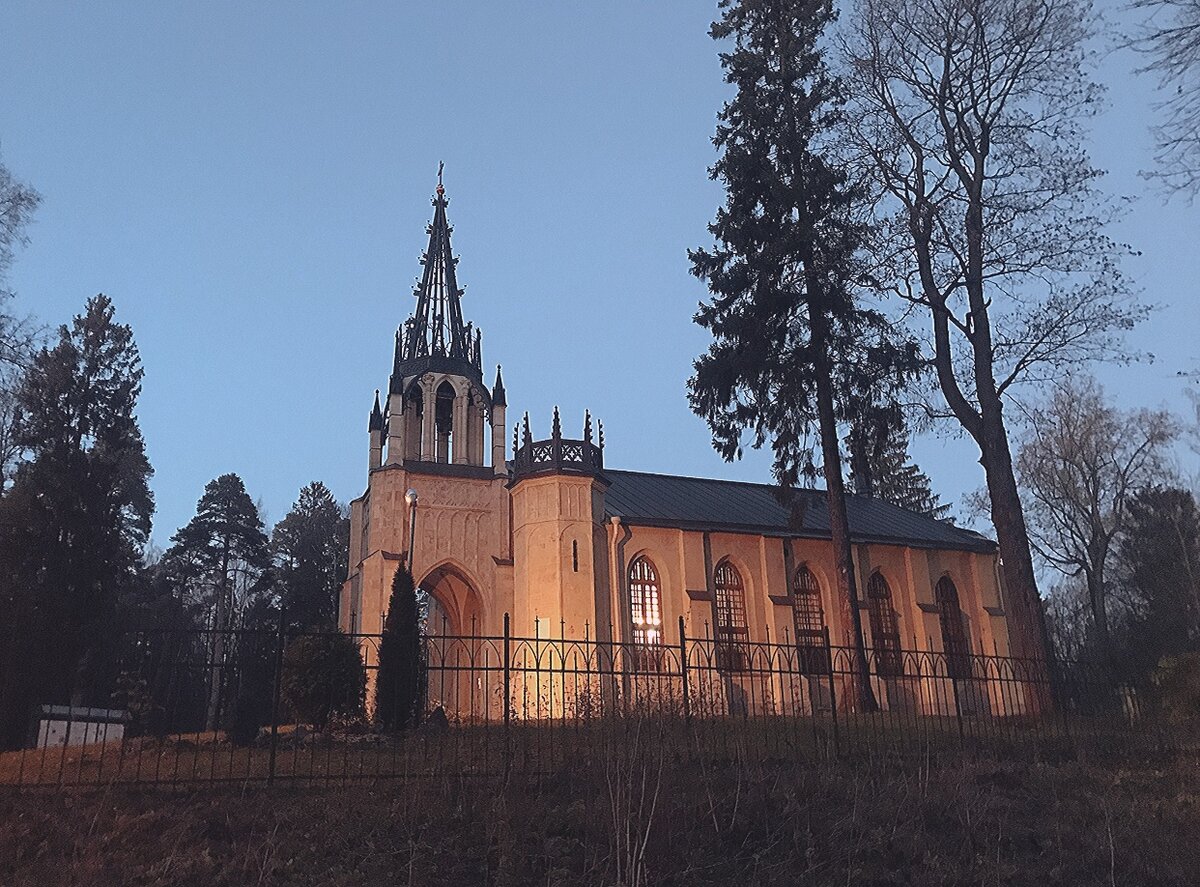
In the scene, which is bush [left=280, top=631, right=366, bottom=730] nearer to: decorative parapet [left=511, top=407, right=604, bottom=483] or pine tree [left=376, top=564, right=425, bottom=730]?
pine tree [left=376, top=564, right=425, bottom=730]

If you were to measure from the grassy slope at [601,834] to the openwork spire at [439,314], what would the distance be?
25.5 m

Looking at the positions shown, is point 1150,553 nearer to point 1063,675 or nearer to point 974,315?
point 974,315

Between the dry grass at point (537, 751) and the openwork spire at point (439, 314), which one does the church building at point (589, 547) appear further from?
the dry grass at point (537, 751)

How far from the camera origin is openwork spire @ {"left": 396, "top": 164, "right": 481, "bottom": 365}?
34.9 m

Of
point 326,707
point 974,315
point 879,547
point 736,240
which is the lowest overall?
point 326,707

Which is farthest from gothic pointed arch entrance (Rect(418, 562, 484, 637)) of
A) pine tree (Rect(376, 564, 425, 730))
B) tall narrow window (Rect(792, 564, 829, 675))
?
tall narrow window (Rect(792, 564, 829, 675))

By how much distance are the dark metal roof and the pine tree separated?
10.7 meters

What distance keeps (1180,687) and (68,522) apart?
28.6m

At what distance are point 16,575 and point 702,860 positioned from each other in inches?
966

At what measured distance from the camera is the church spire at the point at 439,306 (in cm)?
3488

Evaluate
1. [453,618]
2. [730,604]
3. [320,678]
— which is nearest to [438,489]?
[453,618]

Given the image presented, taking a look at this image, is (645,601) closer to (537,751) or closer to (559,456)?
(559,456)

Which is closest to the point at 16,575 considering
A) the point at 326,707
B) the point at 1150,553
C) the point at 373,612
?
the point at 373,612

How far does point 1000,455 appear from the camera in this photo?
20453 millimetres
